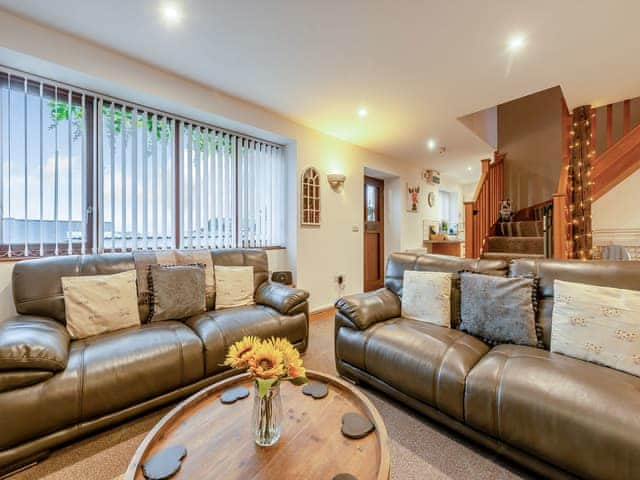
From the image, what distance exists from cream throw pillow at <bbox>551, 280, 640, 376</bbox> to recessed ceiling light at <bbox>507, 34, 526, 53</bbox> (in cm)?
181

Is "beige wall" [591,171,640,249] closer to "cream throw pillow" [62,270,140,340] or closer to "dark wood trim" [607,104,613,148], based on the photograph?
"dark wood trim" [607,104,613,148]

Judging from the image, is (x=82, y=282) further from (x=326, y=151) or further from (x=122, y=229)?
(x=326, y=151)

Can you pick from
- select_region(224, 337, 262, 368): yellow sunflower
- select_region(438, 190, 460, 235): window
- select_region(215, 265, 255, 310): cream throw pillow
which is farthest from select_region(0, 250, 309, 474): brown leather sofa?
select_region(438, 190, 460, 235): window

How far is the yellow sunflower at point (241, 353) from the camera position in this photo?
1.04 m

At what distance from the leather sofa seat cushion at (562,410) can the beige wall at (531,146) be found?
449 cm

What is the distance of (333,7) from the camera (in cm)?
187

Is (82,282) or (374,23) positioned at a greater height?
(374,23)

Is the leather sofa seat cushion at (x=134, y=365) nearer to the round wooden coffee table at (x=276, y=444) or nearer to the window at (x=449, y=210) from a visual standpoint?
the round wooden coffee table at (x=276, y=444)

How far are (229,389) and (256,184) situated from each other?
2.66 m

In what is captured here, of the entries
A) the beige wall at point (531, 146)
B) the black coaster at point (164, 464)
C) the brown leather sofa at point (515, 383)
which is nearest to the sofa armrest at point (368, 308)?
Answer: the brown leather sofa at point (515, 383)

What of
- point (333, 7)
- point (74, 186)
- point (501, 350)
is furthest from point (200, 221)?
point (501, 350)

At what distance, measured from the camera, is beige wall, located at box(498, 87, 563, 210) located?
4.74 m

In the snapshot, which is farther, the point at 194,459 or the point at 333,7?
the point at 333,7

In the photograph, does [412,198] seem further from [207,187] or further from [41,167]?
[41,167]
